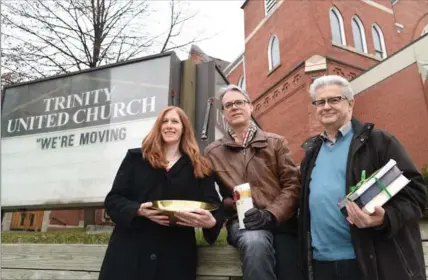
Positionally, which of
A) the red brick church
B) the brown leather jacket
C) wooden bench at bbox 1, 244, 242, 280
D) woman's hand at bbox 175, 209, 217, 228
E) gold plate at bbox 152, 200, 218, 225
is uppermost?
the red brick church

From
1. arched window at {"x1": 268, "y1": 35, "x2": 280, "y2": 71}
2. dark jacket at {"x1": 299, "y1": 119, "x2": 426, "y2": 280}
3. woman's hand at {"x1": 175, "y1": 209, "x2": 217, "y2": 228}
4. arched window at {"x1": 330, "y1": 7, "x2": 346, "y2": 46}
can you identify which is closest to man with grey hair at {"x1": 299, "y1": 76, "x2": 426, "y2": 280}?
dark jacket at {"x1": 299, "y1": 119, "x2": 426, "y2": 280}

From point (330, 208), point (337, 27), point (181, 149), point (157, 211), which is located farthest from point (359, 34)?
point (157, 211)

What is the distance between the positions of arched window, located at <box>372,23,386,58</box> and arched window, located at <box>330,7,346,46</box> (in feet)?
7.39

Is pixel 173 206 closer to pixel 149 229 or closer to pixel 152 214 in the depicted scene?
pixel 152 214

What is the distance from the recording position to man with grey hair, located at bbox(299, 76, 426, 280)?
5.96ft

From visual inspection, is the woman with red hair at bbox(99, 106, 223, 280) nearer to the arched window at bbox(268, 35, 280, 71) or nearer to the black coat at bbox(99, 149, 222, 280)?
the black coat at bbox(99, 149, 222, 280)

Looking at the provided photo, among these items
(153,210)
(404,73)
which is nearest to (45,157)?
(153,210)

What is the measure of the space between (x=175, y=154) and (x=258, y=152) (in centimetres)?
68

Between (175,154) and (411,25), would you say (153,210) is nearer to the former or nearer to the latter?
(175,154)

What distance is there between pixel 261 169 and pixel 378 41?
16.5 m

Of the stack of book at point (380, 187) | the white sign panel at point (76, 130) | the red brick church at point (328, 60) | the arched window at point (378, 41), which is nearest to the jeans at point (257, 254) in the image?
the stack of book at point (380, 187)

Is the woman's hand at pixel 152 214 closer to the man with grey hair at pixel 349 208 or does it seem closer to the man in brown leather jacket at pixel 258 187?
the man in brown leather jacket at pixel 258 187

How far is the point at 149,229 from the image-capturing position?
7.92 feet

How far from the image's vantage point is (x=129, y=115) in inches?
216
